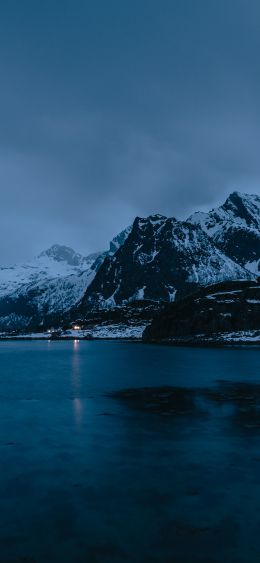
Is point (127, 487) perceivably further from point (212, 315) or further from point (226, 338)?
point (212, 315)

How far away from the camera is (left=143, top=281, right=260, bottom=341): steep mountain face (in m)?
151

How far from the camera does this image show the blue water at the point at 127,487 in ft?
40.0

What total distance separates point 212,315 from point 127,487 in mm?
143135

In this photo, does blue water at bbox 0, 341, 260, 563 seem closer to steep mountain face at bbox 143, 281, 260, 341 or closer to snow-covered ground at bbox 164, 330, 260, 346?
snow-covered ground at bbox 164, 330, 260, 346

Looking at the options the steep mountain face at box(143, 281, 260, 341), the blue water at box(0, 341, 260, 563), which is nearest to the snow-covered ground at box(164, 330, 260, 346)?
the steep mountain face at box(143, 281, 260, 341)

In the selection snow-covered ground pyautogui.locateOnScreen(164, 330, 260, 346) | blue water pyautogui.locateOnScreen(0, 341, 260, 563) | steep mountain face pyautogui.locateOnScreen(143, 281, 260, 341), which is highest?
steep mountain face pyautogui.locateOnScreen(143, 281, 260, 341)

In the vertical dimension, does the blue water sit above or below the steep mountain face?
below

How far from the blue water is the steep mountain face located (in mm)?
122844

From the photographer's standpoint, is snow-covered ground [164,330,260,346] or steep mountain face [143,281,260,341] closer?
snow-covered ground [164,330,260,346]

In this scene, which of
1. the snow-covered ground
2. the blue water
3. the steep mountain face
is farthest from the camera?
the steep mountain face

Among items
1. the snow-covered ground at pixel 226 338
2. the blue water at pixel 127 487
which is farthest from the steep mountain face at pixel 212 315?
the blue water at pixel 127 487

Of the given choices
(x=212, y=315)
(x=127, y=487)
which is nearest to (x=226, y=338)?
(x=212, y=315)

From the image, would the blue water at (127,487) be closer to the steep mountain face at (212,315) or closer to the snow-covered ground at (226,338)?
the snow-covered ground at (226,338)

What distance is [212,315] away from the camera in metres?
157
